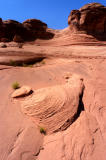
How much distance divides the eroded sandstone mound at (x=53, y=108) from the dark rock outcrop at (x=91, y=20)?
958cm

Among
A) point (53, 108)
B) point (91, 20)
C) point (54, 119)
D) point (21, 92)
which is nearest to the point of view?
point (54, 119)

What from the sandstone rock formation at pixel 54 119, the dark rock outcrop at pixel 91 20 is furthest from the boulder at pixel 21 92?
the dark rock outcrop at pixel 91 20

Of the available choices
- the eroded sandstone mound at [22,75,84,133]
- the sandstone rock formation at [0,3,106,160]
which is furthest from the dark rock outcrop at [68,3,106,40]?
the eroded sandstone mound at [22,75,84,133]

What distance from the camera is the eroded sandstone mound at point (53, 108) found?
227 centimetres

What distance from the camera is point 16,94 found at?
2.92 meters

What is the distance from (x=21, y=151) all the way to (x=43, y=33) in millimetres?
11173

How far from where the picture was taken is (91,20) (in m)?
10.1

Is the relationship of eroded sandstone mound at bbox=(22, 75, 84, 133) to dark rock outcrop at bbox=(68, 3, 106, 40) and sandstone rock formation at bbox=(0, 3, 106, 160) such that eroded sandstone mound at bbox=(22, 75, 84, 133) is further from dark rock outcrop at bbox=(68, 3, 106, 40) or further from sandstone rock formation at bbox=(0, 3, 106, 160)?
dark rock outcrop at bbox=(68, 3, 106, 40)

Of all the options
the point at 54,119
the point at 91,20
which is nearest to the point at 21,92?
the point at 54,119

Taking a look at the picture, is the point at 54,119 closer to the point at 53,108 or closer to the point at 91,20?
the point at 53,108

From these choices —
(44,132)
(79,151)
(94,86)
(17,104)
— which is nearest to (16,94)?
(17,104)

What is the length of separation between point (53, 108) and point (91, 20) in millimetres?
10768

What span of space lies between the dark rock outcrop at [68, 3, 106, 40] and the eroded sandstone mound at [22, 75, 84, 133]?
9.58 metres

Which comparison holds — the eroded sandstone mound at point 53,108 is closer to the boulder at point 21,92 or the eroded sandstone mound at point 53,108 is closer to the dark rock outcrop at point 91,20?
the boulder at point 21,92
